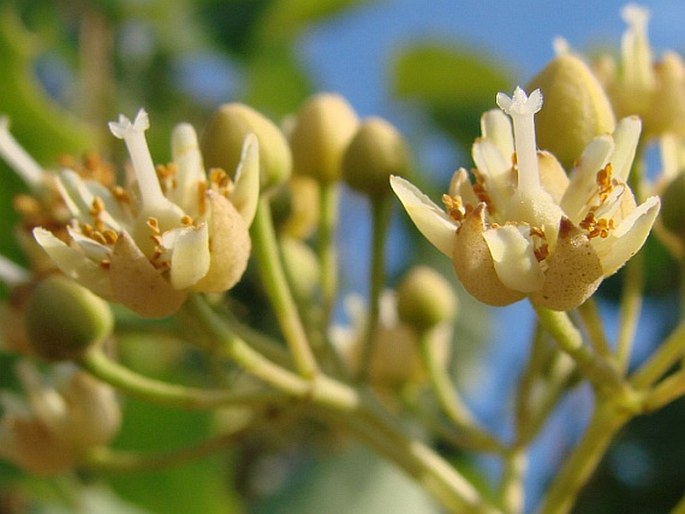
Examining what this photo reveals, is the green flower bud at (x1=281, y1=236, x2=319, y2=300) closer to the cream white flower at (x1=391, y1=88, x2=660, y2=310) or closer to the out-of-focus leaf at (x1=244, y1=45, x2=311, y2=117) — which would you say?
the cream white flower at (x1=391, y1=88, x2=660, y2=310)

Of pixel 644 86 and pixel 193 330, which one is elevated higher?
pixel 644 86

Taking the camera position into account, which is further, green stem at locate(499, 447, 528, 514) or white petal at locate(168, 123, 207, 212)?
green stem at locate(499, 447, 528, 514)

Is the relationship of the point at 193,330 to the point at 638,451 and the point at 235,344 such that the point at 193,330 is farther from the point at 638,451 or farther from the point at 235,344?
the point at 638,451

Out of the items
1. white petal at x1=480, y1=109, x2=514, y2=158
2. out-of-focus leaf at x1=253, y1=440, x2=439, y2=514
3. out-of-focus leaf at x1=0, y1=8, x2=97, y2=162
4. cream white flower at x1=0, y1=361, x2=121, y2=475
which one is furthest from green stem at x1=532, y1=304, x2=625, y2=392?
out-of-focus leaf at x1=0, y1=8, x2=97, y2=162

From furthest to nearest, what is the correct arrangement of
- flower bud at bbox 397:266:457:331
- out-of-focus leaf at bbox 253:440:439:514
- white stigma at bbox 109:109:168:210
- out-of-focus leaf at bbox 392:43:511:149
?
1. out-of-focus leaf at bbox 392:43:511:149
2. out-of-focus leaf at bbox 253:440:439:514
3. flower bud at bbox 397:266:457:331
4. white stigma at bbox 109:109:168:210

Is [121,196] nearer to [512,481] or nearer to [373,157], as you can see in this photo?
[373,157]

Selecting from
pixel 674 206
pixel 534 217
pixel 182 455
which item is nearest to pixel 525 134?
pixel 534 217

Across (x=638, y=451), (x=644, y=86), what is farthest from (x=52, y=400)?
(x=638, y=451)
